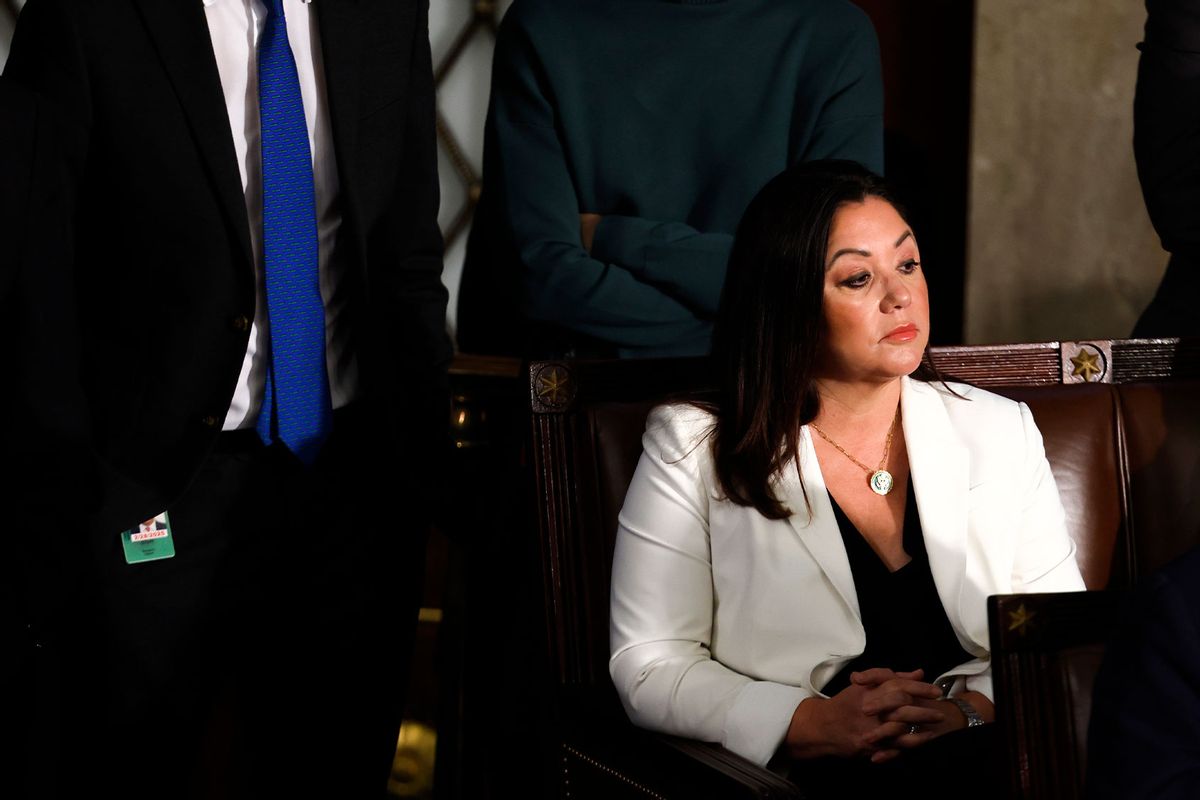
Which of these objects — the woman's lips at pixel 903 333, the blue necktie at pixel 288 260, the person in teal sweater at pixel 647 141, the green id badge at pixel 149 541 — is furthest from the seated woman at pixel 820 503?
the green id badge at pixel 149 541

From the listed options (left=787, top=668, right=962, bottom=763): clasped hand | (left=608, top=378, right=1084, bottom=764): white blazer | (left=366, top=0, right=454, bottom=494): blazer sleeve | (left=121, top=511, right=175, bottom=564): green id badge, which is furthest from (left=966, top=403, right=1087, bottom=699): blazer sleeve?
(left=121, top=511, right=175, bottom=564): green id badge

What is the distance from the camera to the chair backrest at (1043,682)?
3.50 ft

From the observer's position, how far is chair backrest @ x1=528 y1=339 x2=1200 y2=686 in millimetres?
1612

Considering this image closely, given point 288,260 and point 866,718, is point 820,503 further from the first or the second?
point 288,260

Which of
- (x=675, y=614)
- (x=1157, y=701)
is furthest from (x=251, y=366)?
(x=1157, y=701)

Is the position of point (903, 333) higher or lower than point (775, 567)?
higher

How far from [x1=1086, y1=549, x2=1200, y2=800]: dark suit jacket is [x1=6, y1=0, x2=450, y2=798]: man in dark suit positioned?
1.01 meters

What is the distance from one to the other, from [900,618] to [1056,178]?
1.32 metres

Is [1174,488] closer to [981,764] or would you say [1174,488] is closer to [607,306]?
[981,764]

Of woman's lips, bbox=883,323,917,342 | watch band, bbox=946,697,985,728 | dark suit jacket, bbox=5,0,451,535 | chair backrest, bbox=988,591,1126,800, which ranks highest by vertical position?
dark suit jacket, bbox=5,0,451,535

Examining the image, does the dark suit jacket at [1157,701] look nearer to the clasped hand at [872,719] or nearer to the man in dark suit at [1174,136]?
the clasped hand at [872,719]

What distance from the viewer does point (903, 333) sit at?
150cm

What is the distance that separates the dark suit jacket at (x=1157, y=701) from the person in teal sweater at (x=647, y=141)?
1.02 meters

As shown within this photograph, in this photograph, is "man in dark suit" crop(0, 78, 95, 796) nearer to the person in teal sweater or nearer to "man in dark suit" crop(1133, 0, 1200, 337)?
the person in teal sweater
